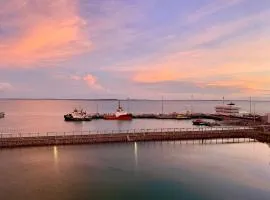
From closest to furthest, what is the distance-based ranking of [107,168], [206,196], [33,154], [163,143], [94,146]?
[206,196]
[107,168]
[33,154]
[94,146]
[163,143]

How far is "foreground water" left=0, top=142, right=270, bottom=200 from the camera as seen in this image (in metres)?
26.0

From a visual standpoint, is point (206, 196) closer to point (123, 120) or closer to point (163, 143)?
point (163, 143)

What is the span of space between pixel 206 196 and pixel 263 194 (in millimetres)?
4861

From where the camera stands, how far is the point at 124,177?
99.6 feet

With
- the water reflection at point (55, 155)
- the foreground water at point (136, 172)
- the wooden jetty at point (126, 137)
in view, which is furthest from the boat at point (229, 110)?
the water reflection at point (55, 155)

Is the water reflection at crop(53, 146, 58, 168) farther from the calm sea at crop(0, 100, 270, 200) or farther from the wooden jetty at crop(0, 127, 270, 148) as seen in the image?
the wooden jetty at crop(0, 127, 270, 148)

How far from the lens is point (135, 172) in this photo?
106 feet

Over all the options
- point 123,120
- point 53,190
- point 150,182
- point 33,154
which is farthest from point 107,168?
point 123,120

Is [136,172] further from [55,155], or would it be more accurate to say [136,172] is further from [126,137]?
[126,137]

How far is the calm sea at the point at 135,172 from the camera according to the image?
84.9 feet

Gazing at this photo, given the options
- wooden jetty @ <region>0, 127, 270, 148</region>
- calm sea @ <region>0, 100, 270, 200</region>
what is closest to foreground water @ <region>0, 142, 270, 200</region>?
calm sea @ <region>0, 100, 270, 200</region>

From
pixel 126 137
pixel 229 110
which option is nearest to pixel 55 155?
pixel 126 137

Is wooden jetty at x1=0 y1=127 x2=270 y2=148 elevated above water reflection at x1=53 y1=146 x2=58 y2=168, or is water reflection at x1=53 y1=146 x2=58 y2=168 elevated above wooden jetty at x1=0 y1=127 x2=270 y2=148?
wooden jetty at x1=0 y1=127 x2=270 y2=148

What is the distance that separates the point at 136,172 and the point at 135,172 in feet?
0.34
